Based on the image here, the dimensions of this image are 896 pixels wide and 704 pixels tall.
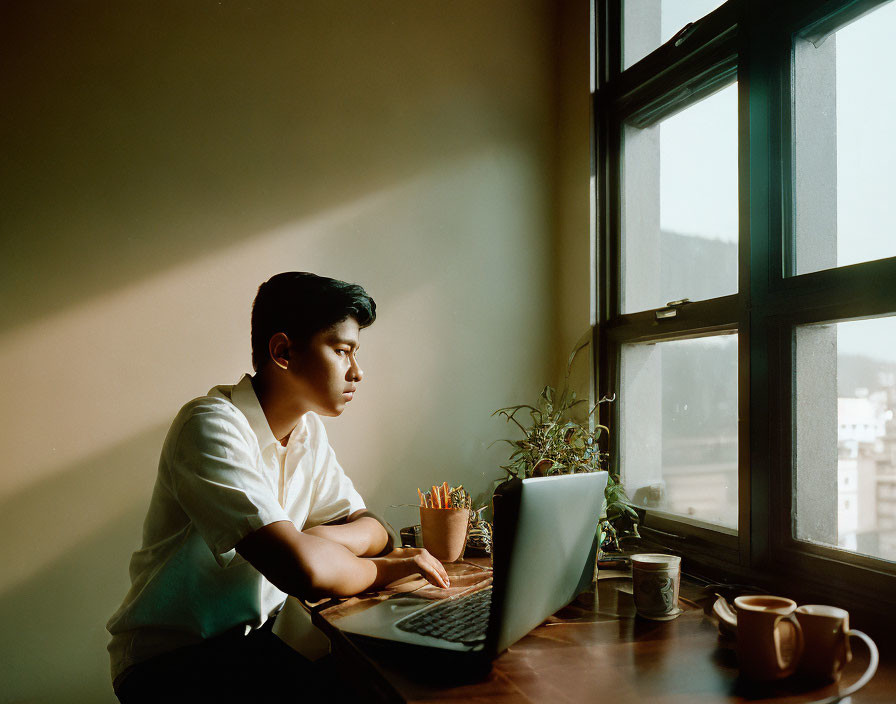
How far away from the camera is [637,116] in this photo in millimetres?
2031

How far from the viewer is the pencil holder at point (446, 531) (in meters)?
1.53

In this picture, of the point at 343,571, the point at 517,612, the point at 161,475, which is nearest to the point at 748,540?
the point at 517,612

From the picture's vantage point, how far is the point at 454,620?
1.07 m

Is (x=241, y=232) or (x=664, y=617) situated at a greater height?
(x=241, y=232)

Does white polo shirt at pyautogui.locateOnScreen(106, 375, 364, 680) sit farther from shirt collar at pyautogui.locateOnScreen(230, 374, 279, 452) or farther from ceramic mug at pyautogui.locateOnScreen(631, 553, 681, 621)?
ceramic mug at pyautogui.locateOnScreen(631, 553, 681, 621)

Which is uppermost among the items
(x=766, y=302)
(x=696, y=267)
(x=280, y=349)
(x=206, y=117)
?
(x=206, y=117)

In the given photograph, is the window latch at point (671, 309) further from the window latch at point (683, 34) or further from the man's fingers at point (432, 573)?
the man's fingers at point (432, 573)

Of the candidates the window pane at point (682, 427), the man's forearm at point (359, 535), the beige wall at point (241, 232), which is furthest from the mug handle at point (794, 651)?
the beige wall at point (241, 232)

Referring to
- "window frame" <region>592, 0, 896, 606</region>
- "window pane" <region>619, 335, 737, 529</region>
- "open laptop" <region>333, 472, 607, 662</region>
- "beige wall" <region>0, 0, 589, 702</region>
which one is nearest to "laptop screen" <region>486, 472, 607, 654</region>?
"open laptop" <region>333, 472, 607, 662</region>

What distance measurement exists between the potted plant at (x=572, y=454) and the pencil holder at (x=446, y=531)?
276 millimetres

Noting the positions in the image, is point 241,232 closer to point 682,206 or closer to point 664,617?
point 682,206

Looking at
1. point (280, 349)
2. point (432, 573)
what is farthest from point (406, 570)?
point (280, 349)

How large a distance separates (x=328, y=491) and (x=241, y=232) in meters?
0.83

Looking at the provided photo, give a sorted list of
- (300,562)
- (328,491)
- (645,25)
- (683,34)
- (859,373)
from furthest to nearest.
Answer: (645,25) → (683,34) → (328,491) → (859,373) → (300,562)
